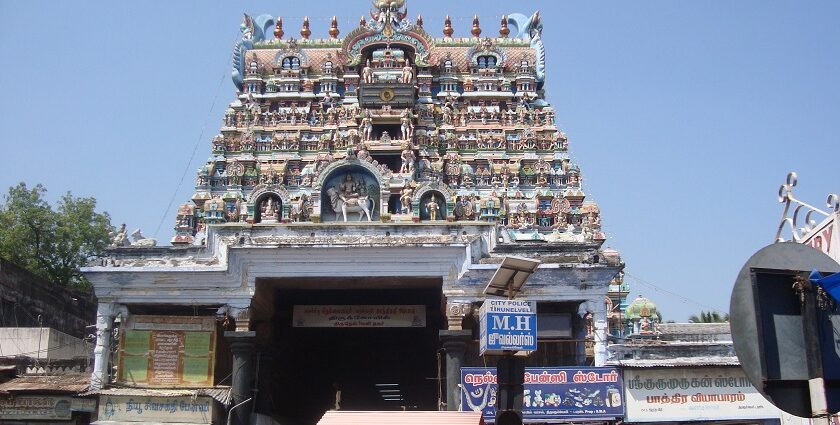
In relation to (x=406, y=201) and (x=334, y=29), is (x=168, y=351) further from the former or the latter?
(x=334, y=29)

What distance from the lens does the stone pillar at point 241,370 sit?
20.8m

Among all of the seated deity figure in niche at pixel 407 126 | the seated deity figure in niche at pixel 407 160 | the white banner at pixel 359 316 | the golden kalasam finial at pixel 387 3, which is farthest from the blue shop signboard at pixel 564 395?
the golden kalasam finial at pixel 387 3

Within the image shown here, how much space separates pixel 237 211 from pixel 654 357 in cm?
1733

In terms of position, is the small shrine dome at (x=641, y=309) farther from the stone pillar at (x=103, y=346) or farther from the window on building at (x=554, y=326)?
the stone pillar at (x=103, y=346)

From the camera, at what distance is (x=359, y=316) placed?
24359 millimetres

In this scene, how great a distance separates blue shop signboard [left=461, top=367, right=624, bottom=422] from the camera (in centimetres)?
2003

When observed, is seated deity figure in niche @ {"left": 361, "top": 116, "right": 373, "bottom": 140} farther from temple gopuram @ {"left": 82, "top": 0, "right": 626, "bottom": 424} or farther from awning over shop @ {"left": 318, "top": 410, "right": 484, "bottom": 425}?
awning over shop @ {"left": 318, "top": 410, "right": 484, "bottom": 425}

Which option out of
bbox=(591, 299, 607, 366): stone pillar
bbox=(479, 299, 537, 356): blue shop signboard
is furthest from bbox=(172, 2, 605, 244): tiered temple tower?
bbox=(479, 299, 537, 356): blue shop signboard

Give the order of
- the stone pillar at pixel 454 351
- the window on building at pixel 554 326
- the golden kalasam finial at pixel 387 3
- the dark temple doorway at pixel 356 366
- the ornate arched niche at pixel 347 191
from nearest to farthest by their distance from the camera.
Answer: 1. the stone pillar at pixel 454 351
2. the window on building at pixel 554 326
3. the dark temple doorway at pixel 356 366
4. the ornate arched niche at pixel 347 191
5. the golden kalasam finial at pixel 387 3

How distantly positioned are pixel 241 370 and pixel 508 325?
→ 1195cm

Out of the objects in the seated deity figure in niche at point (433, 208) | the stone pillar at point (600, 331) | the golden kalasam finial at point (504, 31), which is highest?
the golden kalasam finial at point (504, 31)

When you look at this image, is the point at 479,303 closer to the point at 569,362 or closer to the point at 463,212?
the point at 569,362

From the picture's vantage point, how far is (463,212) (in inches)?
1183

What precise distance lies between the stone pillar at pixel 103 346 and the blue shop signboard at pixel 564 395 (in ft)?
29.5
